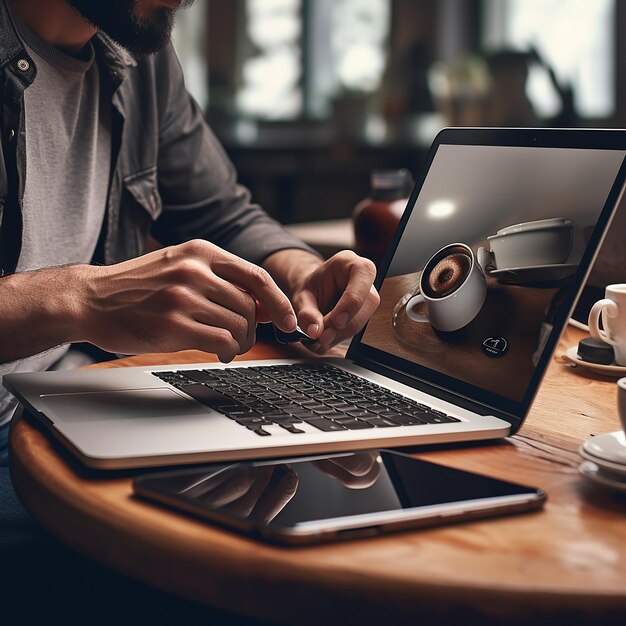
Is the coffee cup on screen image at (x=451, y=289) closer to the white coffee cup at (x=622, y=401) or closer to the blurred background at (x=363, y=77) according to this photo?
the white coffee cup at (x=622, y=401)

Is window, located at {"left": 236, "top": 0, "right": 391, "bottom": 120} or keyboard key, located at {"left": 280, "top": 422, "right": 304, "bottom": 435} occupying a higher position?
window, located at {"left": 236, "top": 0, "right": 391, "bottom": 120}

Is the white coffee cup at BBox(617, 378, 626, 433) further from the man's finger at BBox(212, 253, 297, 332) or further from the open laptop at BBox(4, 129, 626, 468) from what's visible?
the man's finger at BBox(212, 253, 297, 332)

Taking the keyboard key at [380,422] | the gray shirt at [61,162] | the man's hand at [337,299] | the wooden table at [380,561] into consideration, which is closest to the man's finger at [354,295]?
the man's hand at [337,299]

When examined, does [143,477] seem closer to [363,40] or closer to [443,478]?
[443,478]

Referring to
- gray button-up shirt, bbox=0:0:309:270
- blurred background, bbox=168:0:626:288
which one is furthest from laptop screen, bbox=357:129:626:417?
blurred background, bbox=168:0:626:288

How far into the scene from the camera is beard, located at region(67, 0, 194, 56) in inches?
47.4

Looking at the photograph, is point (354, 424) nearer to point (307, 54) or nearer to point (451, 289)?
point (451, 289)

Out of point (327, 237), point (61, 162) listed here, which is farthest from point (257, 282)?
point (327, 237)

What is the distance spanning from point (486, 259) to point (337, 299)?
0.22 metres

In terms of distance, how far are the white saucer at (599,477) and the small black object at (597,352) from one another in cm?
34

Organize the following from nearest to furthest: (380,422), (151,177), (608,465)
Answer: (608,465) < (380,422) < (151,177)

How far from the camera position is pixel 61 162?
125 cm

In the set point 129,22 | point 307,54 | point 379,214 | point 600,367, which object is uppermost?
point 307,54

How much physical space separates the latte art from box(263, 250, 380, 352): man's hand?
0.07 meters
